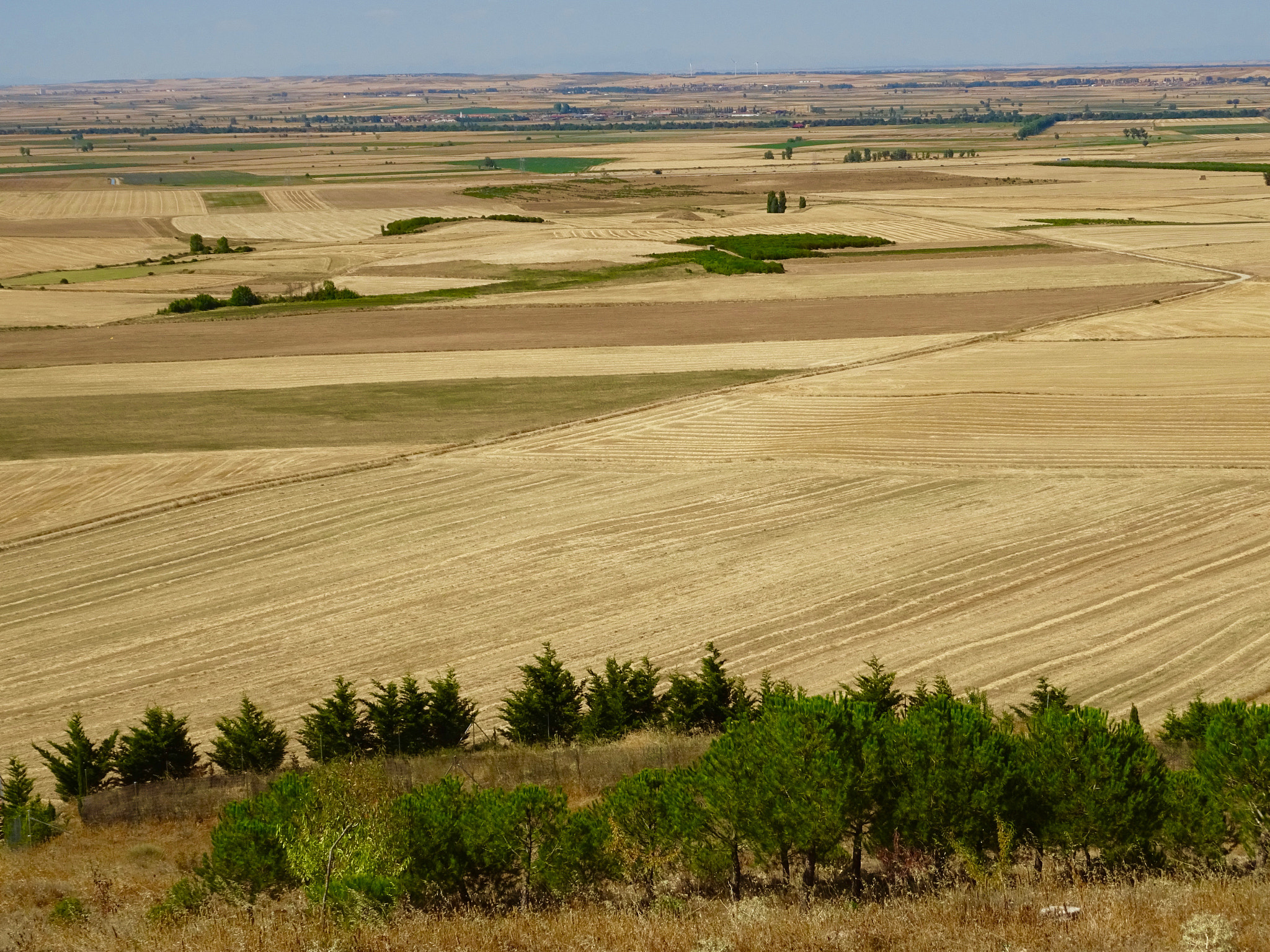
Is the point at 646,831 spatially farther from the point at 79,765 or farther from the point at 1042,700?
the point at 79,765

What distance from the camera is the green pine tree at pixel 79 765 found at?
880 inches

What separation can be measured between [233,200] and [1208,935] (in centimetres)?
15055

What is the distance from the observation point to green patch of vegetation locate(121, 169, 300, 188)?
17450 centimetres

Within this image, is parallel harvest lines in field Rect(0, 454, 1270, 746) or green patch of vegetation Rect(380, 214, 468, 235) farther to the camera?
green patch of vegetation Rect(380, 214, 468, 235)

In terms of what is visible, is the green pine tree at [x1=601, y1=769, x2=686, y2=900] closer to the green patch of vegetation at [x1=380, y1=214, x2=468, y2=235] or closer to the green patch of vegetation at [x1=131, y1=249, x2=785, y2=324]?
the green patch of vegetation at [x1=131, y1=249, x2=785, y2=324]

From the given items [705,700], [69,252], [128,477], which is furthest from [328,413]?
[69,252]

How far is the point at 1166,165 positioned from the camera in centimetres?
15975

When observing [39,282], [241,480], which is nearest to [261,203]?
[39,282]

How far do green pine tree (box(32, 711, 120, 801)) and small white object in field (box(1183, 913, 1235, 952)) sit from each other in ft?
55.6

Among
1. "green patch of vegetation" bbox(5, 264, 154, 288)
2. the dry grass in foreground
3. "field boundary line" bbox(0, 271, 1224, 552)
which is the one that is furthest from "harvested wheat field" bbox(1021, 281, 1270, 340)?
"green patch of vegetation" bbox(5, 264, 154, 288)

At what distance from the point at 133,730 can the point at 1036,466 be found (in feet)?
91.6

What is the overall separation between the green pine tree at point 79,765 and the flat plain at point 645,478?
Result: 2340 millimetres

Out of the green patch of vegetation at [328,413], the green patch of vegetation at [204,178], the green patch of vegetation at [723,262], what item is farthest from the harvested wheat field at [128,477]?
the green patch of vegetation at [204,178]

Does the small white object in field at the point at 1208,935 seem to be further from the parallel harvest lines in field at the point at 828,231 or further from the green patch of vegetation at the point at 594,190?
the green patch of vegetation at the point at 594,190
